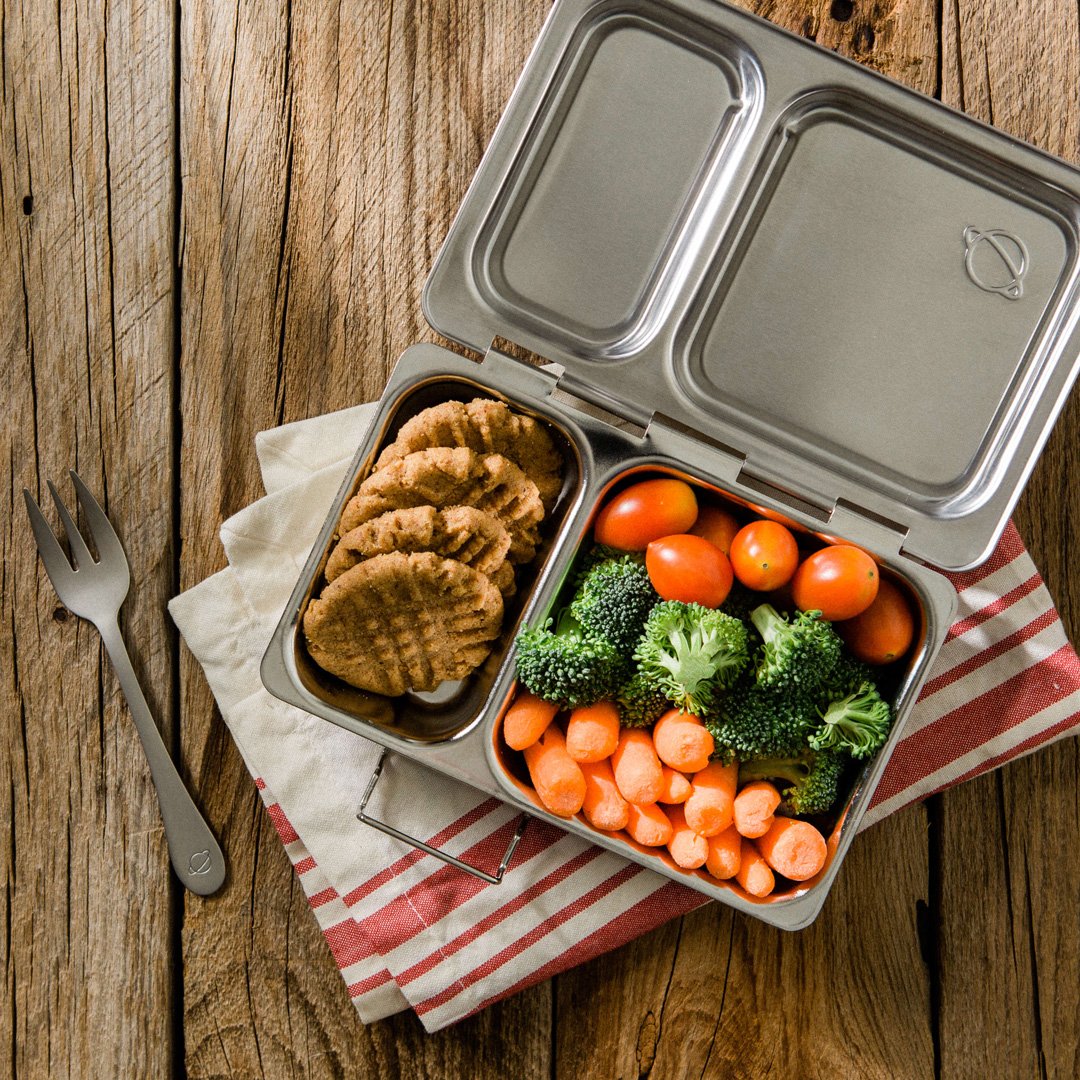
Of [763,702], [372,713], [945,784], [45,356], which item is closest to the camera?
[763,702]

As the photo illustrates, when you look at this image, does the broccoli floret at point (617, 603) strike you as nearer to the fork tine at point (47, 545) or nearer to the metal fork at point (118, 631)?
the metal fork at point (118, 631)

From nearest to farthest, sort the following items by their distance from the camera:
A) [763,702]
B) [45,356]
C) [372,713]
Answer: [763,702] < [372,713] < [45,356]

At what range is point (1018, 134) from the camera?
6.59ft

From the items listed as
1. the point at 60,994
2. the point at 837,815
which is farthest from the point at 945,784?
the point at 60,994

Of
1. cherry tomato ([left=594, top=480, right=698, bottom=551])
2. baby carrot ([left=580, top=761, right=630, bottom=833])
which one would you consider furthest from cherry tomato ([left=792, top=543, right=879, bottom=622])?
baby carrot ([left=580, top=761, right=630, bottom=833])

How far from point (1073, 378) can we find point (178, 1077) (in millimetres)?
2243

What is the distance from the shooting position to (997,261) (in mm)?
1757

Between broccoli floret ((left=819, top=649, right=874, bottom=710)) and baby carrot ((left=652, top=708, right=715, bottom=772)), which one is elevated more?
broccoli floret ((left=819, top=649, right=874, bottom=710))

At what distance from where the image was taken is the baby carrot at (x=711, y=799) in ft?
5.29

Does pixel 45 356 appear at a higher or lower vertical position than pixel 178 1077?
higher

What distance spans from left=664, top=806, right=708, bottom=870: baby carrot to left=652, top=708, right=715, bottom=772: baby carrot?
11 centimetres

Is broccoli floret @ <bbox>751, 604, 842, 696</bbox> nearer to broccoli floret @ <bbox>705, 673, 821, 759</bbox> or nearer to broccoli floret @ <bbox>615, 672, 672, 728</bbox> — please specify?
broccoli floret @ <bbox>705, 673, 821, 759</bbox>

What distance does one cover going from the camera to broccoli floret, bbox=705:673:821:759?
5.29ft

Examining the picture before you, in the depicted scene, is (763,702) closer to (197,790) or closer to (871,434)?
(871,434)
